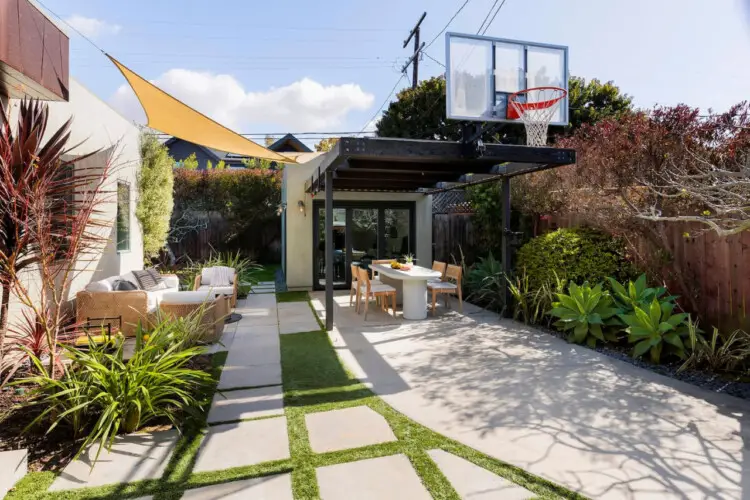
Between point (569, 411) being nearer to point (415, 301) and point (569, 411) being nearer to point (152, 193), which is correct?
point (415, 301)

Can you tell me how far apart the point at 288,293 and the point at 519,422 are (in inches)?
291

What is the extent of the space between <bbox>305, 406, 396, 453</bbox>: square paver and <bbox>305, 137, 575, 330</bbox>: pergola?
2875mm

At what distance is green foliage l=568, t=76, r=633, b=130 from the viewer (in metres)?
16.8

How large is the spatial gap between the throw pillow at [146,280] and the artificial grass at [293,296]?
251 cm

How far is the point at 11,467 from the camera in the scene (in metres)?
2.55

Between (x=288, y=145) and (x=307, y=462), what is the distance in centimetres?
2220

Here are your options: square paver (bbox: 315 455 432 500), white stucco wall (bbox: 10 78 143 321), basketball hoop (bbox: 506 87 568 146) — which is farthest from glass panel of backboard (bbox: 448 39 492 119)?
square paver (bbox: 315 455 432 500)

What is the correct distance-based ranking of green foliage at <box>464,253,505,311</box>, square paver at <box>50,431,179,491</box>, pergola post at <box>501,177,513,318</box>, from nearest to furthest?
1. square paver at <box>50,431,179,491</box>
2. pergola post at <box>501,177,513,318</box>
3. green foliage at <box>464,253,505,311</box>

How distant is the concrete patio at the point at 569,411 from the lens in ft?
8.70

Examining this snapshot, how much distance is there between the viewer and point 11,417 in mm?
3211

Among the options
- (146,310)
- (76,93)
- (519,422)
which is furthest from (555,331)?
(76,93)

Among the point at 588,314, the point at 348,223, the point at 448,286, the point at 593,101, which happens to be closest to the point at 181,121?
the point at 448,286

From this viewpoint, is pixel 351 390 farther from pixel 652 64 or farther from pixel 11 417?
pixel 652 64

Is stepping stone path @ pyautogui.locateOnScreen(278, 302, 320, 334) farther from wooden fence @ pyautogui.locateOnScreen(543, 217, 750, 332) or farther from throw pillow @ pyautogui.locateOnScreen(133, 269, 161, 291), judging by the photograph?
wooden fence @ pyautogui.locateOnScreen(543, 217, 750, 332)
